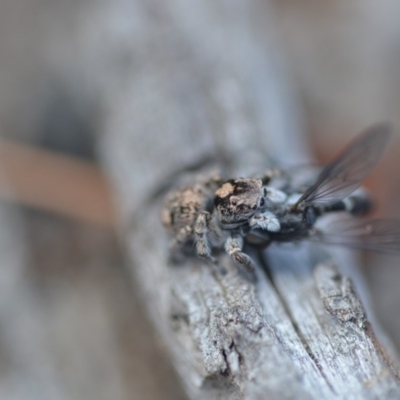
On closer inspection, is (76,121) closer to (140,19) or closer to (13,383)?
(140,19)

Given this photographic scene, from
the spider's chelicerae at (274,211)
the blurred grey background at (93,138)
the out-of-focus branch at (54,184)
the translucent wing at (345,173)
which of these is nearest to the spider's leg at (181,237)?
the spider's chelicerae at (274,211)

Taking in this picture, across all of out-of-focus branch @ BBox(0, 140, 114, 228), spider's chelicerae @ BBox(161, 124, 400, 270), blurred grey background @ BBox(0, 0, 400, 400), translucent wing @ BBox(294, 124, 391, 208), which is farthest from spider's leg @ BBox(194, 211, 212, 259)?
out-of-focus branch @ BBox(0, 140, 114, 228)

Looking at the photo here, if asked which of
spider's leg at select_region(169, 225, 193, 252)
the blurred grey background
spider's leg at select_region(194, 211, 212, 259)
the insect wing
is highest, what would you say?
the blurred grey background

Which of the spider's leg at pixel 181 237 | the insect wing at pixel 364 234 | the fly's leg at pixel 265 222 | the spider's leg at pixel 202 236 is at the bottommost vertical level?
the insect wing at pixel 364 234

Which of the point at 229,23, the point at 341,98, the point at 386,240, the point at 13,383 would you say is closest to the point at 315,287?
the point at 386,240

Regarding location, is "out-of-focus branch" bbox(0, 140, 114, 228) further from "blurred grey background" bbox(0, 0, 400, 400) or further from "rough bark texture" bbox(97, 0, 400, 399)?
"rough bark texture" bbox(97, 0, 400, 399)

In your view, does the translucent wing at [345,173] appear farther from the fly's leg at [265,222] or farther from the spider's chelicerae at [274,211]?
the fly's leg at [265,222]

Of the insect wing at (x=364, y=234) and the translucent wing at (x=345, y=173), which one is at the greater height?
the translucent wing at (x=345, y=173)
